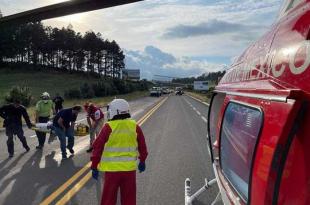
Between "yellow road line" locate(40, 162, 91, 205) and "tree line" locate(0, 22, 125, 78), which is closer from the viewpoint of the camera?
"yellow road line" locate(40, 162, 91, 205)

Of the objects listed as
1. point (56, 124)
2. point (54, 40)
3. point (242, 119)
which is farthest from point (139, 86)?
point (242, 119)

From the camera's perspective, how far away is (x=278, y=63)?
10.8 feet

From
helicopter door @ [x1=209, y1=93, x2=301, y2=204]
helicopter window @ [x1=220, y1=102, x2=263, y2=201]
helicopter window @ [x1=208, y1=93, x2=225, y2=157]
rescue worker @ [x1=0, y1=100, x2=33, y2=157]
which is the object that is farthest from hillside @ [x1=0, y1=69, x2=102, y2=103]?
helicopter door @ [x1=209, y1=93, x2=301, y2=204]

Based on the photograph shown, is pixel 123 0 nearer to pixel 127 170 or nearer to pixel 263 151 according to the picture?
pixel 263 151

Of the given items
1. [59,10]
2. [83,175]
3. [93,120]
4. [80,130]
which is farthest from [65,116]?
[59,10]

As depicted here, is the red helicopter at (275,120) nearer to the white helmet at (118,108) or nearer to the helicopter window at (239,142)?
the helicopter window at (239,142)

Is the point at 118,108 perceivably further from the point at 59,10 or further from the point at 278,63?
the point at 59,10

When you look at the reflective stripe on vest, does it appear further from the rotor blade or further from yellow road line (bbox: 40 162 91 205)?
the rotor blade

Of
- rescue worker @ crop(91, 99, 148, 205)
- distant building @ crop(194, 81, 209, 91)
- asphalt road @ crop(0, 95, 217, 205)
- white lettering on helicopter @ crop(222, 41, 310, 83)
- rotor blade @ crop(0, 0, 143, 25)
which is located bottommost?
distant building @ crop(194, 81, 209, 91)

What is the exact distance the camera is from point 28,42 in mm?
119375

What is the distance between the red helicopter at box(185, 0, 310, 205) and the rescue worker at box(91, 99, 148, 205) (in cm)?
173

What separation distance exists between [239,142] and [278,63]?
117 cm

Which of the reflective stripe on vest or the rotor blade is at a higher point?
the rotor blade

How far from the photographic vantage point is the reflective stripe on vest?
6.14 meters
